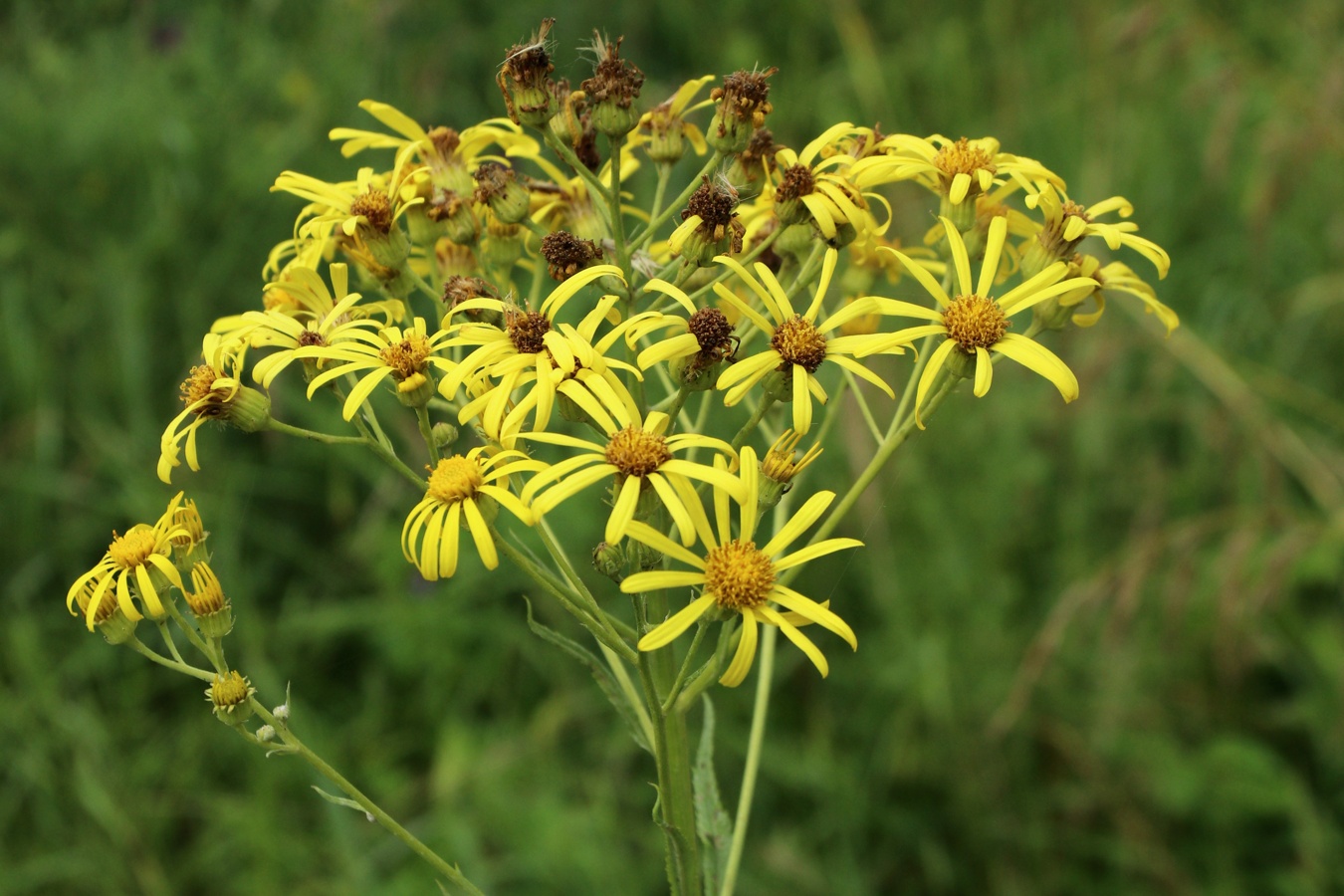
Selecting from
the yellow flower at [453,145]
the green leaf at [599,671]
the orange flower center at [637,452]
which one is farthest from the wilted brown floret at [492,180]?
the green leaf at [599,671]

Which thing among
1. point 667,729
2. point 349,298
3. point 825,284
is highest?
point 825,284

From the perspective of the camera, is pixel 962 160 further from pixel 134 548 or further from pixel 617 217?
pixel 134 548

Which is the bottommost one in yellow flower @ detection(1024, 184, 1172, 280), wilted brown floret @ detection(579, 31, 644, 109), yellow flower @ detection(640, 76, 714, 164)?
wilted brown floret @ detection(579, 31, 644, 109)

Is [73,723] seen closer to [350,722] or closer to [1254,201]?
[350,722]

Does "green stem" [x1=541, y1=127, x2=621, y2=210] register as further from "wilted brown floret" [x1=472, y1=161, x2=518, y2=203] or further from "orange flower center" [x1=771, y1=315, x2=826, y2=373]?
"orange flower center" [x1=771, y1=315, x2=826, y2=373]

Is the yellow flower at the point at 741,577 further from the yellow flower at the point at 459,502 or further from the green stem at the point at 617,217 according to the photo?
the green stem at the point at 617,217

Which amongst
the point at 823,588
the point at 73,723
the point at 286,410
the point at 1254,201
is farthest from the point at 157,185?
the point at 1254,201

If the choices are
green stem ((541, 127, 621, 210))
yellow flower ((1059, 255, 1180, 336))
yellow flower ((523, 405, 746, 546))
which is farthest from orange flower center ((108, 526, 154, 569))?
yellow flower ((1059, 255, 1180, 336))
